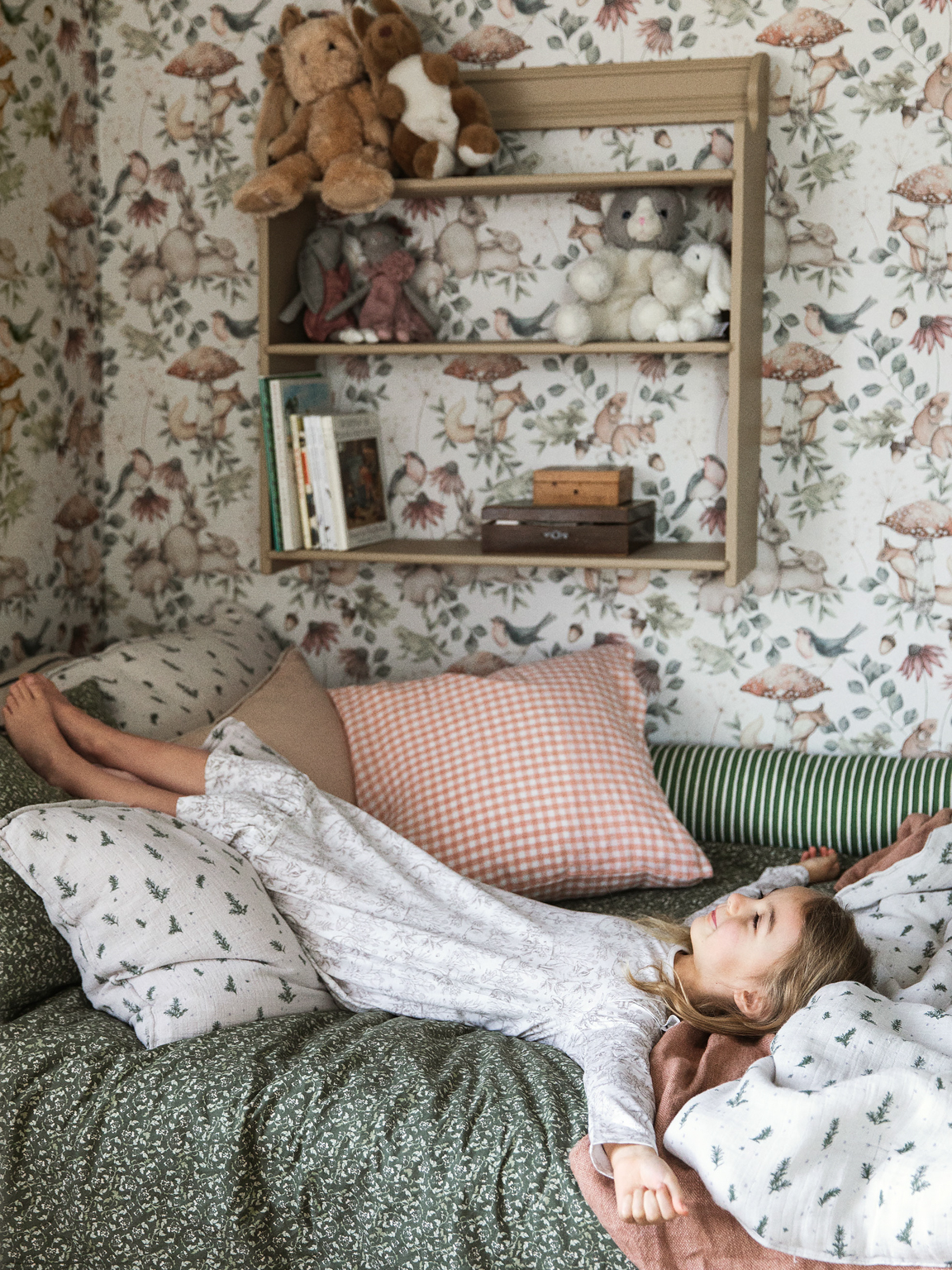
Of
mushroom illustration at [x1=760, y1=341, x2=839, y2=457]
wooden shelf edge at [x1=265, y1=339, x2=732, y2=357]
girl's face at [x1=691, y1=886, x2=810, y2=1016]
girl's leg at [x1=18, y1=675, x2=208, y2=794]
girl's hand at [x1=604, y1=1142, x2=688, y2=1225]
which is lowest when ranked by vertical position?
girl's hand at [x1=604, y1=1142, x2=688, y2=1225]

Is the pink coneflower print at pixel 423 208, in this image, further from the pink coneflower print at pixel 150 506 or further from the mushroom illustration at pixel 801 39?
the pink coneflower print at pixel 150 506

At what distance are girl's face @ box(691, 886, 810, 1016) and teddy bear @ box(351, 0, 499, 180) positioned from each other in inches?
53.2

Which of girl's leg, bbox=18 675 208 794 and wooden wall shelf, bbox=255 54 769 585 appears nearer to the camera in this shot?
girl's leg, bbox=18 675 208 794

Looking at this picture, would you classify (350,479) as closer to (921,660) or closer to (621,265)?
(621,265)

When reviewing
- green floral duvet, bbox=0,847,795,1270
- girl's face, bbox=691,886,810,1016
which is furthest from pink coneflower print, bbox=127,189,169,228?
girl's face, bbox=691,886,810,1016

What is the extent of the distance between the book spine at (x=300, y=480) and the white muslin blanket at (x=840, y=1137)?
1325 millimetres

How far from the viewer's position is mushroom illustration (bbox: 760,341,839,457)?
227 cm

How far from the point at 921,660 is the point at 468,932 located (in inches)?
43.2

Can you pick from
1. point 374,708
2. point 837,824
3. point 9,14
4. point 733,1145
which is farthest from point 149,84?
point 733,1145

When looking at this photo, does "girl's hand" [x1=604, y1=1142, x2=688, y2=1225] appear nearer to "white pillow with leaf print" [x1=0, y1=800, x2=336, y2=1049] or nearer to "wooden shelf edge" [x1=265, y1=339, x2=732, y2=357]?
"white pillow with leaf print" [x1=0, y1=800, x2=336, y2=1049]

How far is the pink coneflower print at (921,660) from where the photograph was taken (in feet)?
7.57

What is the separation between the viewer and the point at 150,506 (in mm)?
2588

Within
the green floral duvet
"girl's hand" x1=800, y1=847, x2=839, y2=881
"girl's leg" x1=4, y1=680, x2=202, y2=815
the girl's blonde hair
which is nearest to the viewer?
the green floral duvet

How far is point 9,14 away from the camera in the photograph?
7.10ft
